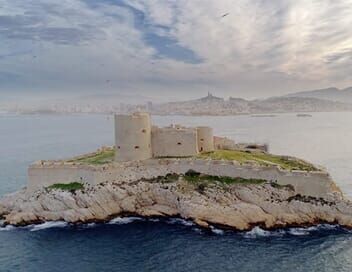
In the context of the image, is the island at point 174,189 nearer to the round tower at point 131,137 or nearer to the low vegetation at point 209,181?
the low vegetation at point 209,181

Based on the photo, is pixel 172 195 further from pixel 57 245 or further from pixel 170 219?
pixel 57 245

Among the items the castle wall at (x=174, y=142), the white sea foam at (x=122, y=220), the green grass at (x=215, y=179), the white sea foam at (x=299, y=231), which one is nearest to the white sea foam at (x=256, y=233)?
the white sea foam at (x=299, y=231)

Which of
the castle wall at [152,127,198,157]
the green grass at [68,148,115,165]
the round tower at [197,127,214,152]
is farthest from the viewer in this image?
the round tower at [197,127,214,152]

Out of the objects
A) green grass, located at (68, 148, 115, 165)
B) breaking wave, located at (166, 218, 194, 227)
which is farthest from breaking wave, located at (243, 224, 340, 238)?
green grass, located at (68, 148, 115, 165)

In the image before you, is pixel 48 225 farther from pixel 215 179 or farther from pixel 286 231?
pixel 286 231

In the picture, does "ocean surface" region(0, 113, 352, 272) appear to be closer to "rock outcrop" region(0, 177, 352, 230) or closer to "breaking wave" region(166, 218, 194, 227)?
"breaking wave" region(166, 218, 194, 227)

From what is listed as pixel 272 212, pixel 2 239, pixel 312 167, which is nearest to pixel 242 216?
pixel 272 212
